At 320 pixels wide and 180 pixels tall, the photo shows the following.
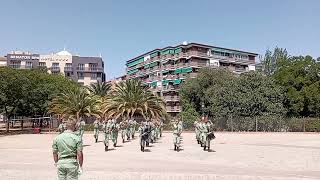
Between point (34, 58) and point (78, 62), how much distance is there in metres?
11.3

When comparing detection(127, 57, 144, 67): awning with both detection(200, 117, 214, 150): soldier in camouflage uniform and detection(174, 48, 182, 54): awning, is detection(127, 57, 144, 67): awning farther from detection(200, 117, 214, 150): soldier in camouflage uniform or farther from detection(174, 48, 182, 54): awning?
detection(200, 117, 214, 150): soldier in camouflage uniform

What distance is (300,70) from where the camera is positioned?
2653 inches

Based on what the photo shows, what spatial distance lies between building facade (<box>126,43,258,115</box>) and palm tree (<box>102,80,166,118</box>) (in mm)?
28202

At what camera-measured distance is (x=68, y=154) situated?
8.16 m

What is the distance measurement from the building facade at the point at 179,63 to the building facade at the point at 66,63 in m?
17.8

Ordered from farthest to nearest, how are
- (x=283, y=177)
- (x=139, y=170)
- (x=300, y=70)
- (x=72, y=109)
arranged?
1. (x=300, y=70)
2. (x=72, y=109)
3. (x=139, y=170)
4. (x=283, y=177)

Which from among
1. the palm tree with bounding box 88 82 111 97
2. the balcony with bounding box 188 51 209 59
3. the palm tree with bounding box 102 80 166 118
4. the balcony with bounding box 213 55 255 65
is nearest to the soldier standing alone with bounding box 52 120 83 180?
the palm tree with bounding box 102 80 166 118

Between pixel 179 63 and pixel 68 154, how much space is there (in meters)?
88.7

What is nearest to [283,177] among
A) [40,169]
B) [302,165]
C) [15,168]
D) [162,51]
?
[302,165]

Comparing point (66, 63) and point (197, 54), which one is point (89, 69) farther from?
point (197, 54)

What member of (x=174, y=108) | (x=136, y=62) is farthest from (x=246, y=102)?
(x=136, y=62)

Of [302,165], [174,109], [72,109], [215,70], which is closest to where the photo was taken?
[302,165]

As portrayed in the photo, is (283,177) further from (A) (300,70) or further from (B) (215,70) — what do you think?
(B) (215,70)

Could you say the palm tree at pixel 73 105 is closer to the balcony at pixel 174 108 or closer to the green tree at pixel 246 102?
the green tree at pixel 246 102
